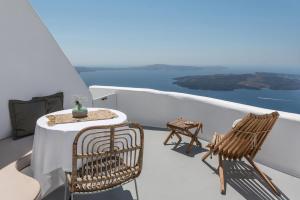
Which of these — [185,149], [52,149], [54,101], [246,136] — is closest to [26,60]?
[54,101]

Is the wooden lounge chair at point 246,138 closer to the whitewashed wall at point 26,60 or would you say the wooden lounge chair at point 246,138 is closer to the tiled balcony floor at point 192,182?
the tiled balcony floor at point 192,182

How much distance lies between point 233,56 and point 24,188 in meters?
27.7

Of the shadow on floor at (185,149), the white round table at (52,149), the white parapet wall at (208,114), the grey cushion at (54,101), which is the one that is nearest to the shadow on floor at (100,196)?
the white round table at (52,149)

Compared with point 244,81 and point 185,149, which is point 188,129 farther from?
point 244,81

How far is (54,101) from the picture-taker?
13.7ft

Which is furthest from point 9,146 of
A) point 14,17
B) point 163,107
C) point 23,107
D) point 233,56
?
point 233,56

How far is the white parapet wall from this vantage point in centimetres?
357

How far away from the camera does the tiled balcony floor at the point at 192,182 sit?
9.95 ft

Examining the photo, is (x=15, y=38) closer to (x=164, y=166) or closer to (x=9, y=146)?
(x=9, y=146)

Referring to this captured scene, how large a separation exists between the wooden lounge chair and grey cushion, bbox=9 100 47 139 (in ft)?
8.13

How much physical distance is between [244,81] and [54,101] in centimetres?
2528

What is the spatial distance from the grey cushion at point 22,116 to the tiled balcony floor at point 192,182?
3.32 feet

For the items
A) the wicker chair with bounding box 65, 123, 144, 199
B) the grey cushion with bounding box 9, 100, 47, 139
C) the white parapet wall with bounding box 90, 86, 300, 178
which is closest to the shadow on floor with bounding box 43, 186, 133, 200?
the wicker chair with bounding box 65, 123, 144, 199

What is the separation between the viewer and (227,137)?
10.5 feet
